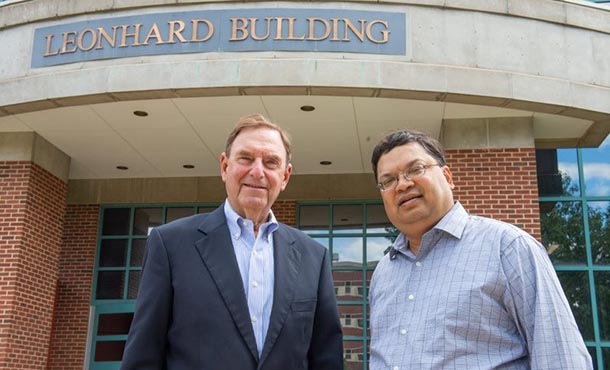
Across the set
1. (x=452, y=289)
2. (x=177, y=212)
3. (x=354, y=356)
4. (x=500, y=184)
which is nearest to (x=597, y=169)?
(x=500, y=184)

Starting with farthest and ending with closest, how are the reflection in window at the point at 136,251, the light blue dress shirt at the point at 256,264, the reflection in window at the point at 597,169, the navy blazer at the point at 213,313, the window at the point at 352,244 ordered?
1. the reflection in window at the point at 136,251
2. the window at the point at 352,244
3. the reflection in window at the point at 597,169
4. the light blue dress shirt at the point at 256,264
5. the navy blazer at the point at 213,313

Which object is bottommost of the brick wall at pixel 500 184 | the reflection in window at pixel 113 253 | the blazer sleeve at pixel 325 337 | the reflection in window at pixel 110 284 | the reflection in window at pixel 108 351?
the reflection in window at pixel 108 351

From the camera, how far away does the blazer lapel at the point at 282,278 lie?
2.67m

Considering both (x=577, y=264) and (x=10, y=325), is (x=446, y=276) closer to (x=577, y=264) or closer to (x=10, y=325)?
(x=577, y=264)

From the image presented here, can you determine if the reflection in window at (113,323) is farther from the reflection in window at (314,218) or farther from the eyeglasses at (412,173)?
the eyeglasses at (412,173)

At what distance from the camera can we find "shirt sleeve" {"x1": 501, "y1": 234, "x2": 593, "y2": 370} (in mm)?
2240

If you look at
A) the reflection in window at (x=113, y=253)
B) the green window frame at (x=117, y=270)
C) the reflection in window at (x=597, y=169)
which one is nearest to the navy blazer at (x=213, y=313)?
the reflection in window at (x=597, y=169)

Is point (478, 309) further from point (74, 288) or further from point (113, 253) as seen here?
point (74, 288)

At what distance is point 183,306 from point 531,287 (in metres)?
1.37

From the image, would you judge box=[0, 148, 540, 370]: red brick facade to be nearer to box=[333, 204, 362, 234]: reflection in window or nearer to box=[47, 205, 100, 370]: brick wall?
box=[47, 205, 100, 370]: brick wall

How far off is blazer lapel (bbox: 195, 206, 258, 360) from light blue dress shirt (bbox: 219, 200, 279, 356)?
0.14 feet

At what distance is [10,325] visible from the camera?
973 cm

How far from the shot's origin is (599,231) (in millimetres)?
10078

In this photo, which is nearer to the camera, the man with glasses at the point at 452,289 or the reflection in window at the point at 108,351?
the man with glasses at the point at 452,289
